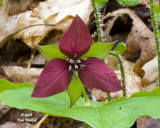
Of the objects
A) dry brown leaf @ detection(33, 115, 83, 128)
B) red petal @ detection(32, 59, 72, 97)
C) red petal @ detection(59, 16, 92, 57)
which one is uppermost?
red petal @ detection(59, 16, 92, 57)

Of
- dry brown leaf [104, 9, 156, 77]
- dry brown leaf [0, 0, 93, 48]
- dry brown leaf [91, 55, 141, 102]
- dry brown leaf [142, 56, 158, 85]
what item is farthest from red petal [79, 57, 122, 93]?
dry brown leaf [0, 0, 93, 48]

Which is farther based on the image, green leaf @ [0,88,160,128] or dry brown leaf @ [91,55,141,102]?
dry brown leaf @ [91,55,141,102]

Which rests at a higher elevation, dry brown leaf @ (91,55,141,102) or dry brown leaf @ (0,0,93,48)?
dry brown leaf @ (0,0,93,48)

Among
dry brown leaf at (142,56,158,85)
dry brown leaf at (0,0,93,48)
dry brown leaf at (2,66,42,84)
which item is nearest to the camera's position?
dry brown leaf at (142,56,158,85)

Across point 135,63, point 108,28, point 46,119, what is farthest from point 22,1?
point 46,119

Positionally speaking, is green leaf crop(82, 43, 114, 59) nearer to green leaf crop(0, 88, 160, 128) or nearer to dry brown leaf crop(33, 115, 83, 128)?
green leaf crop(0, 88, 160, 128)

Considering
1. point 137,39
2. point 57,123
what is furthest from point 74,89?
point 137,39

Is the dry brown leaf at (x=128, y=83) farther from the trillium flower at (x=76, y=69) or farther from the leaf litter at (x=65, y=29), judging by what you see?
the trillium flower at (x=76, y=69)
